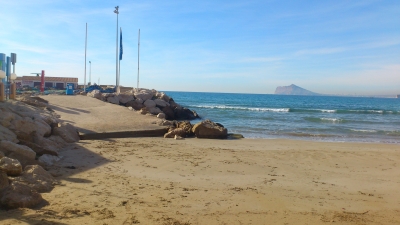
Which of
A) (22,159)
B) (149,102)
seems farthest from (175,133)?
(149,102)

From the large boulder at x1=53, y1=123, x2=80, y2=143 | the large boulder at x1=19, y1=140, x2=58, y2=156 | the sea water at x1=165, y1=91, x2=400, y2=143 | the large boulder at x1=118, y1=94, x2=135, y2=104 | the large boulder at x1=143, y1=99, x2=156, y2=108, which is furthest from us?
the large boulder at x1=143, y1=99, x2=156, y2=108

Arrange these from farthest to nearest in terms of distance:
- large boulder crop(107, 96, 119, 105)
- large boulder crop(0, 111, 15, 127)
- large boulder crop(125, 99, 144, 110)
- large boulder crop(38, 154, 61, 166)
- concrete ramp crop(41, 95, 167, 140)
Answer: large boulder crop(125, 99, 144, 110) → large boulder crop(107, 96, 119, 105) → concrete ramp crop(41, 95, 167, 140) → large boulder crop(0, 111, 15, 127) → large boulder crop(38, 154, 61, 166)

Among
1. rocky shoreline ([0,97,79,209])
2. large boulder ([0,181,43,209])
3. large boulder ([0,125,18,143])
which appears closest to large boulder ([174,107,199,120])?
rocky shoreline ([0,97,79,209])

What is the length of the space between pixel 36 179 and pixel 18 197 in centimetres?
113

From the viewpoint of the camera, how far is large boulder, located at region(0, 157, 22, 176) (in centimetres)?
549

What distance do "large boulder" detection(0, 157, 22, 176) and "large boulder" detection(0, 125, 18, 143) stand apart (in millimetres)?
2124

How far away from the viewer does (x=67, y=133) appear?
10.9m

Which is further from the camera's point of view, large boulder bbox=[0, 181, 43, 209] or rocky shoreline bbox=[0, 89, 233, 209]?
rocky shoreline bbox=[0, 89, 233, 209]

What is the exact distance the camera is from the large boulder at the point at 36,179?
18.2 feet

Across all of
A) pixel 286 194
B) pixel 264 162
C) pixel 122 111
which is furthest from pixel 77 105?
pixel 286 194

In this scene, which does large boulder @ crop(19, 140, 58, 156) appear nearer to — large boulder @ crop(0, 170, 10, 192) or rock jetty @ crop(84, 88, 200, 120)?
large boulder @ crop(0, 170, 10, 192)

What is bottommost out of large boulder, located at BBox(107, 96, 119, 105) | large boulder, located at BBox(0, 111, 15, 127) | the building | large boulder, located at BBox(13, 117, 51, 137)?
large boulder, located at BBox(13, 117, 51, 137)

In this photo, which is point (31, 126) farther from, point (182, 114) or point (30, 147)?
point (182, 114)

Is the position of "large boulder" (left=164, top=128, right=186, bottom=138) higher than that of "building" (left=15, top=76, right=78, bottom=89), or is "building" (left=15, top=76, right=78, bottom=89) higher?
"building" (left=15, top=76, right=78, bottom=89)
